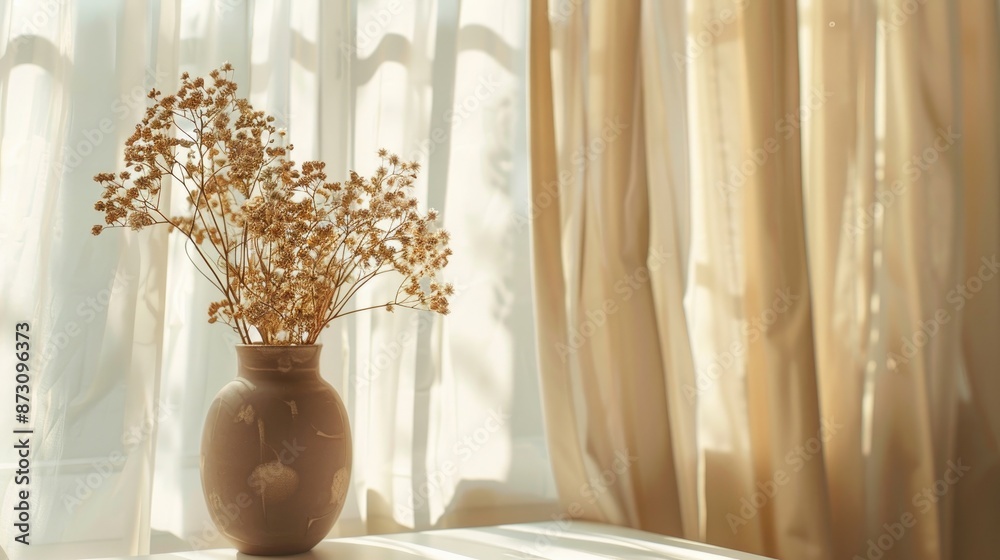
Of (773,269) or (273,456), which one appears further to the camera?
(773,269)

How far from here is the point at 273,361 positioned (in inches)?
47.8

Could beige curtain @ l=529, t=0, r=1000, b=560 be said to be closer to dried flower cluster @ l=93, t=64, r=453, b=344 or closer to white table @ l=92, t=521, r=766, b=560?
white table @ l=92, t=521, r=766, b=560

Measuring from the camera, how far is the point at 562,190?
5.20 ft

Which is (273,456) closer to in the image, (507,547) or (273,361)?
(273,361)

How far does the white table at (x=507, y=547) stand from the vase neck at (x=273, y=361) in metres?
0.26

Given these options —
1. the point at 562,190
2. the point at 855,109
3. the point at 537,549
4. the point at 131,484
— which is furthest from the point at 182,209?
the point at 855,109

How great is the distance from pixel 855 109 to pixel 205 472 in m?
1.35

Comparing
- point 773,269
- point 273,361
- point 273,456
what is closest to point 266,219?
point 273,361

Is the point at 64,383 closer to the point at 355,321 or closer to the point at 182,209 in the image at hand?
the point at 182,209

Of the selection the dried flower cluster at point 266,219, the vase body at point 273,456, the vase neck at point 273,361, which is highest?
the dried flower cluster at point 266,219

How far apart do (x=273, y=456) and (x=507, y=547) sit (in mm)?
390

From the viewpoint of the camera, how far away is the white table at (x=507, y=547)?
124 centimetres

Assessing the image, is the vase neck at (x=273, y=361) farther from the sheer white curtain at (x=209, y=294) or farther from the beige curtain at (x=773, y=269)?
the beige curtain at (x=773, y=269)

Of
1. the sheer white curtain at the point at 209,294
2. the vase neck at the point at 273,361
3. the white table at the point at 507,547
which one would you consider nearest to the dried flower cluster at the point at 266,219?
the vase neck at the point at 273,361
